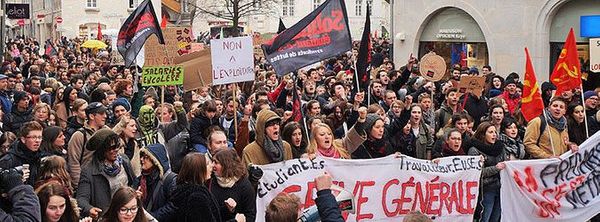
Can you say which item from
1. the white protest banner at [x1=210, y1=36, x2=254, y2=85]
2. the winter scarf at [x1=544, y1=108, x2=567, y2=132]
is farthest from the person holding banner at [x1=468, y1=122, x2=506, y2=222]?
the white protest banner at [x1=210, y1=36, x2=254, y2=85]

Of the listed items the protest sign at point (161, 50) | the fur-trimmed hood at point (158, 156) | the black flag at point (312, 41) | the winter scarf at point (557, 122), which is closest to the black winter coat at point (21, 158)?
the fur-trimmed hood at point (158, 156)

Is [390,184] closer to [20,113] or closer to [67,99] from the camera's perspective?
[20,113]

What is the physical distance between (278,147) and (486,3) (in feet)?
55.4

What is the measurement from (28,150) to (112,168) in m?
1.09

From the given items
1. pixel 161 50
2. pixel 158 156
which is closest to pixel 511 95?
pixel 161 50

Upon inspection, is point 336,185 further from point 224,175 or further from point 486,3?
point 486,3

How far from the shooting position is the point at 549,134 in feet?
33.2

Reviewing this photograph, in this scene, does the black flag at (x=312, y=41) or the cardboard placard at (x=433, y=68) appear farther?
the cardboard placard at (x=433, y=68)

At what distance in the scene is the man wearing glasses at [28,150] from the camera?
8.02 meters

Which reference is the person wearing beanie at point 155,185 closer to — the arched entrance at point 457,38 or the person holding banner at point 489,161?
the person holding banner at point 489,161

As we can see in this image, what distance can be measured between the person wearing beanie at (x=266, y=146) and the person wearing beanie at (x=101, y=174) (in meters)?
1.41

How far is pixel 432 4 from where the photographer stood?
26.3 meters

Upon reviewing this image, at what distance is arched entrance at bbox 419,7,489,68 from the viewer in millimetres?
25219

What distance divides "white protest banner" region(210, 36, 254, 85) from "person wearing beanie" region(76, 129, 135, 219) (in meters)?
3.30
